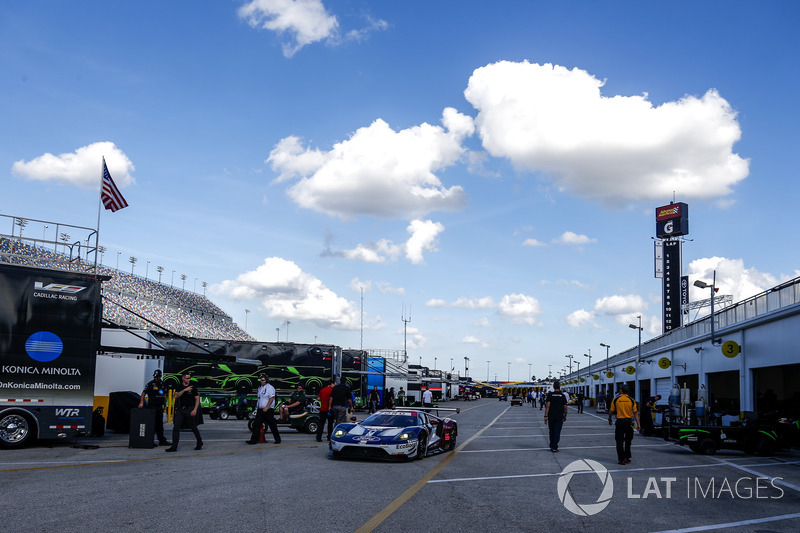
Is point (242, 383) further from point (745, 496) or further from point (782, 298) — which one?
point (745, 496)

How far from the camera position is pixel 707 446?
651 inches

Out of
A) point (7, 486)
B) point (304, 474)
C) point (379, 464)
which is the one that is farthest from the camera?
point (379, 464)

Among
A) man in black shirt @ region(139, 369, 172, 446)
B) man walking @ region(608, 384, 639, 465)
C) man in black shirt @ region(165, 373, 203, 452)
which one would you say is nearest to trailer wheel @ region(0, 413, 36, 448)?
man in black shirt @ region(139, 369, 172, 446)

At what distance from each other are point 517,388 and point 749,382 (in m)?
127

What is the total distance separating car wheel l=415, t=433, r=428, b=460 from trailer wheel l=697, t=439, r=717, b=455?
770 centimetres

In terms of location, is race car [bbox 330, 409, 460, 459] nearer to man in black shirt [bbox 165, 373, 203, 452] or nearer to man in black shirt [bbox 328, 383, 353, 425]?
man in black shirt [bbox 328, 383, 353, 425]

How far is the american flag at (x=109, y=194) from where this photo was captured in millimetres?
19312

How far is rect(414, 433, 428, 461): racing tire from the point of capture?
1323 cm

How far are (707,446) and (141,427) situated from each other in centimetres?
1391


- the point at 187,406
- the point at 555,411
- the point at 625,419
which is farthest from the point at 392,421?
the point at 625,419

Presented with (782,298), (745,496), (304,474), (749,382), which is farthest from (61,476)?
(749,382)

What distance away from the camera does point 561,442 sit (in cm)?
1945

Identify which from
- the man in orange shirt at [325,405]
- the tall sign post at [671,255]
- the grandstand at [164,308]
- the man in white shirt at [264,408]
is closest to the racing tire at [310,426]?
the man in orange shirt at [325,405]

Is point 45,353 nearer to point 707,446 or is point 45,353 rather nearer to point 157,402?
point 157,402
